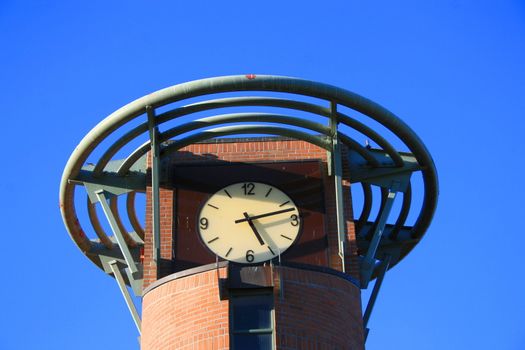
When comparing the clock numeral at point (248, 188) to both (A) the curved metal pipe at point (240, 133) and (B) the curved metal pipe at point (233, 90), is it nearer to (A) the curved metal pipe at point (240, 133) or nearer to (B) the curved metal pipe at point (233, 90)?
(A) the curved metal pipe at point (240, 133)

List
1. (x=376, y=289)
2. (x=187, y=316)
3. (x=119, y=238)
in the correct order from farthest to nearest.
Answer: (x=376, y=289), (x=119, y=238), (x=187, y=316)

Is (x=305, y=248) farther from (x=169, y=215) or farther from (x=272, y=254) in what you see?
(x=169, y=215)

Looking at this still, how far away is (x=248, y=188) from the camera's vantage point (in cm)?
2519

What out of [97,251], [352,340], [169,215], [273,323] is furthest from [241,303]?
[97,251]

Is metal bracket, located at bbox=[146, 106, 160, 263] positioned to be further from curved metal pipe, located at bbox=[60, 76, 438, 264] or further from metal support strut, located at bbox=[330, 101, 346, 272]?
metal support strut, located at bbox=[330, 101, 346, 272]

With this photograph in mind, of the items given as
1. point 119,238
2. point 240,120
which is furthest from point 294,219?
point 119,238

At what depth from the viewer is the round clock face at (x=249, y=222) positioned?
24.3m

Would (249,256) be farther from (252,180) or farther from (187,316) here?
(187,316)

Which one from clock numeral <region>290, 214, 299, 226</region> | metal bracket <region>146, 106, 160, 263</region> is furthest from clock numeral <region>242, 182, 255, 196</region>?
metal bracket <region>146, 106, 160, 263</region>

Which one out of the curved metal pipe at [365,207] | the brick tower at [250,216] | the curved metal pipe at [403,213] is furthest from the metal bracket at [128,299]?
the curved metal pipe at [403,213]

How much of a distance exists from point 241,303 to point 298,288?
108 centimetres

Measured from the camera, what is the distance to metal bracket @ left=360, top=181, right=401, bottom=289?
2434 centimetres

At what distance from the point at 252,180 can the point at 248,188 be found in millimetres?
220

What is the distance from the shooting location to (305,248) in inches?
961
